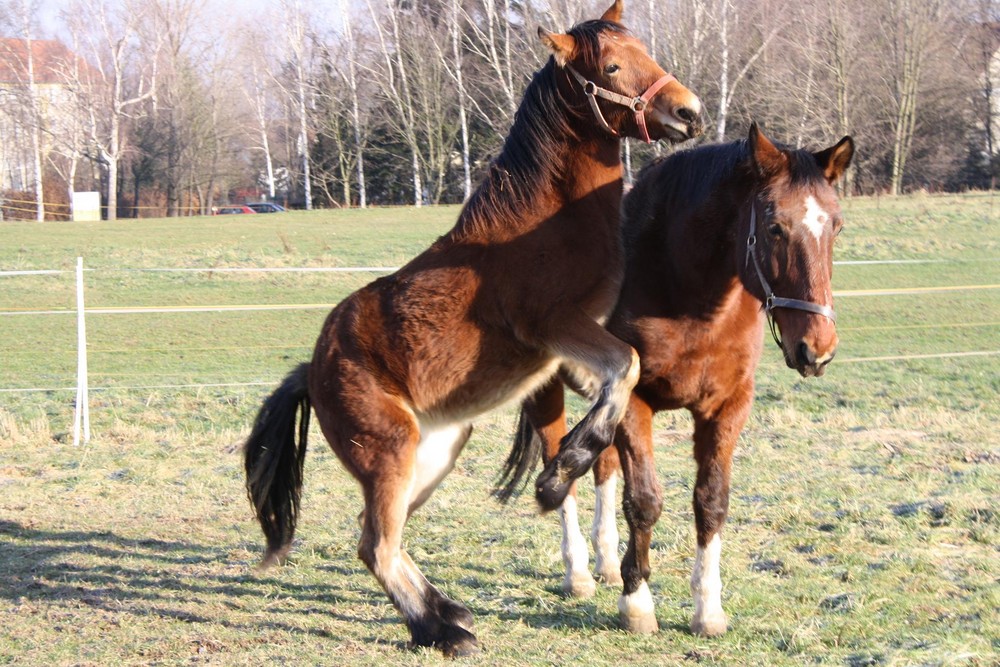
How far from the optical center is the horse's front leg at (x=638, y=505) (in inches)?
161

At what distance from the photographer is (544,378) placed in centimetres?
415

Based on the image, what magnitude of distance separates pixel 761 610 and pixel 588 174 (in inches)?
78.7

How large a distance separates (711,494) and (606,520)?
917 mm

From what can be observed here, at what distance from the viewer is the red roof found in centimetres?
4419

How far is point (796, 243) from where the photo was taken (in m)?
3.67

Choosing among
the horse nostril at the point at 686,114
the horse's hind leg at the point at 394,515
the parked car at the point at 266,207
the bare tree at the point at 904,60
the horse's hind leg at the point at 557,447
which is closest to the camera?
the horse nostril at the point at 686,114

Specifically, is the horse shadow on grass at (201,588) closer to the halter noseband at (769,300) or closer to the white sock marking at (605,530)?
the white sock marking at (605,530)

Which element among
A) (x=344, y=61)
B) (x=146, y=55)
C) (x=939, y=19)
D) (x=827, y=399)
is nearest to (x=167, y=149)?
(x=146, y=55)

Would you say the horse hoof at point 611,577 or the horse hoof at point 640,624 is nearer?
the horse hoof at point 640,624

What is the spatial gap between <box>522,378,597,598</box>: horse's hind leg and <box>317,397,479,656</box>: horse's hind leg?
779 millimetres

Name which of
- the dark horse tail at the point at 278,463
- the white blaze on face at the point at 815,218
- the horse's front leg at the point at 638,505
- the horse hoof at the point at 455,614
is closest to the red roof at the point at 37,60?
the dark horse tail at the point at 278,463

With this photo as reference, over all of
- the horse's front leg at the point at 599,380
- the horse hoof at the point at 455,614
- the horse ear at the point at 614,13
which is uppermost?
the horse ear at the point at 614,13

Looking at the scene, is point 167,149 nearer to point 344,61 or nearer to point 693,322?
point 344,61

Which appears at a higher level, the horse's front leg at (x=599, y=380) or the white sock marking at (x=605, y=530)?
the horse's front leg at (x=599, y=380)
